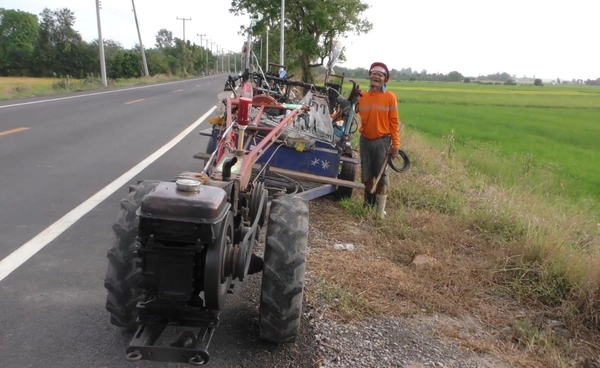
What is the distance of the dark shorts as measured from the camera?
689 centimetres

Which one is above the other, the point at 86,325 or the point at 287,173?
the point at 287,173

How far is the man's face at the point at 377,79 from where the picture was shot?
660cm

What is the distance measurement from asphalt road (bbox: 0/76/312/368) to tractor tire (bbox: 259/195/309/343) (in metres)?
0.18

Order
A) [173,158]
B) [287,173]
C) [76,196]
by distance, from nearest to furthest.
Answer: [287,173], [76,196], [173,158]

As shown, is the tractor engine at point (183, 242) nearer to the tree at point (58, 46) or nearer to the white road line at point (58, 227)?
the white road line at point (58, 227)

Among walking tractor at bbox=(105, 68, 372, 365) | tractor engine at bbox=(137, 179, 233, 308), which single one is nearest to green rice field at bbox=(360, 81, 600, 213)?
walking tractor at bbox=(105, 68, 372, 365)

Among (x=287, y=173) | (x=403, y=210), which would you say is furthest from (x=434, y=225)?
(x=287, y=173)

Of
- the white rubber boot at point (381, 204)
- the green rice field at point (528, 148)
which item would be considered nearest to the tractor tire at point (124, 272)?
the white rubber boot at point (381, 204)

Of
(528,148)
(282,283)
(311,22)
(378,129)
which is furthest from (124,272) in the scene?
(311,22)

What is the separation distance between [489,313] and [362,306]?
1.14 meters

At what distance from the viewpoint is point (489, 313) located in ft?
15.1

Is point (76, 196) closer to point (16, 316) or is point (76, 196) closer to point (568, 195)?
point (16, 316)

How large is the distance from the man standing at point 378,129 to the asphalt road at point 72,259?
2851mm

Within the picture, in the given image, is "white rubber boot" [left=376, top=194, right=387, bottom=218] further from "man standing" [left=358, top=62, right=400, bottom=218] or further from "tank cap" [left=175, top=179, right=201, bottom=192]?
"tank cap" [left=175, top=179, right=201, bottom=192]
